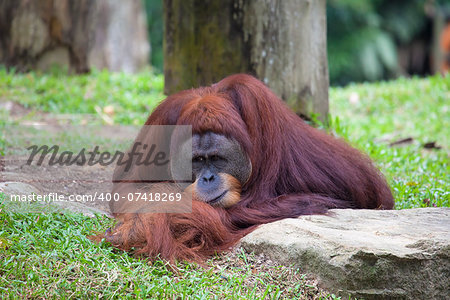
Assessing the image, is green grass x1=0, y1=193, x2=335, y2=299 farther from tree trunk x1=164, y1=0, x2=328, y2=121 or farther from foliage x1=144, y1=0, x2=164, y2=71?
foliage x1=144, y1=0, x2=164, y2=71

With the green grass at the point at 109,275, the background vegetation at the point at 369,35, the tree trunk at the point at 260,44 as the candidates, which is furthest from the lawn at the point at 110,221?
the background vegetation at the point at 369,35

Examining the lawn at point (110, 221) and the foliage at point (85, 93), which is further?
the foliage at point (85, 93)

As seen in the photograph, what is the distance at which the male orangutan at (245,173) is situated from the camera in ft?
10.5

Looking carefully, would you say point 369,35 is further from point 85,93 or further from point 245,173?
point 245,173

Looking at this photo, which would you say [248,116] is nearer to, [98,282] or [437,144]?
[98,282]

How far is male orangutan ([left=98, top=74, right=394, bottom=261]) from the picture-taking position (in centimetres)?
320

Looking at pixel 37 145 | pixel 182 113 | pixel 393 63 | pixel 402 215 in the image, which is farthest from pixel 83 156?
pixel 393 63

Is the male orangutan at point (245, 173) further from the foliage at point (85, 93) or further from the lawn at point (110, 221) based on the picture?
the foliage at point (85, 93)

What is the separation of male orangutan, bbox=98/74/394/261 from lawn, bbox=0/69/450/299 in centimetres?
21

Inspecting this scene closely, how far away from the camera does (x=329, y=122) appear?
5578 mm

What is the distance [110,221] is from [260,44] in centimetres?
233

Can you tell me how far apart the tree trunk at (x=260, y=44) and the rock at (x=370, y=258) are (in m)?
2.43

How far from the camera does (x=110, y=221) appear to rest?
3561 millimetres

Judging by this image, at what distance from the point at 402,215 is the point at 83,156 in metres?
2.73
